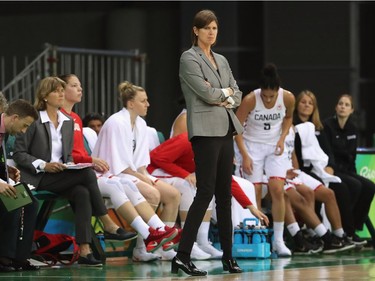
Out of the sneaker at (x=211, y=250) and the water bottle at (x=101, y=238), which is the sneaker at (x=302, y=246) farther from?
the water bottle at (x=101, y=238)

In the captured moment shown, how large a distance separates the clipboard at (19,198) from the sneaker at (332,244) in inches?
166

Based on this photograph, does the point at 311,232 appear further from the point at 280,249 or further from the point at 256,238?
the point at 256,238

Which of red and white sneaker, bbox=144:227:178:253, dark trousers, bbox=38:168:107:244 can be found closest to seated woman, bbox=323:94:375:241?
red and white sneaker, bbox=144:227:178:253

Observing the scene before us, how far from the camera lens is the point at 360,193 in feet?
45.2

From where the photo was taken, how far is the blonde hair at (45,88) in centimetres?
1078

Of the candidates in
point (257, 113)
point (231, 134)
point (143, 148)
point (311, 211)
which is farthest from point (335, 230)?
point (231, 134)

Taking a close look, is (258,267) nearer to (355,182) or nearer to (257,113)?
(257,113)

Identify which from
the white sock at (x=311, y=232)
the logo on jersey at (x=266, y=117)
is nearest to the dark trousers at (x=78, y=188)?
the logo on jersey at (x=266, y=117)

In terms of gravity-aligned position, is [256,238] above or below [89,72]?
below

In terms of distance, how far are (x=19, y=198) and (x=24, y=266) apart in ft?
2.30

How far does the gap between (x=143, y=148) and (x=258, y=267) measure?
174cm

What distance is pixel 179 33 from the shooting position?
1792 centimetres

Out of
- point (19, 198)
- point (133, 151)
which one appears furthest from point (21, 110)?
point (133, 151)

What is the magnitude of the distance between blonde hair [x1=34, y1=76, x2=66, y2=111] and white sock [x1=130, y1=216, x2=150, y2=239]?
4.20 ft
